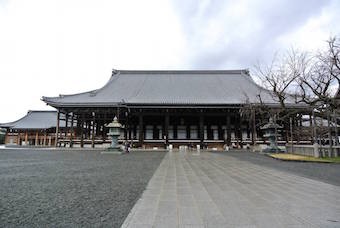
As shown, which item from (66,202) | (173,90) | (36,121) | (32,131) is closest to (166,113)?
(173,90)

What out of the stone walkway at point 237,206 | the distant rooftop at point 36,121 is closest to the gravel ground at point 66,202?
the stone walkway at point 237,206

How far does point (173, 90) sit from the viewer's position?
28.9 m

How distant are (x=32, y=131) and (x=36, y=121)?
128 inches

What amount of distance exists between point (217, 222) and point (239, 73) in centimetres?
3394

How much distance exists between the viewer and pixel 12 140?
38312 millimetres

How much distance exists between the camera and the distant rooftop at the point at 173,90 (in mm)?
24141

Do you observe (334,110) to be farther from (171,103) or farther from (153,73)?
(153,73)

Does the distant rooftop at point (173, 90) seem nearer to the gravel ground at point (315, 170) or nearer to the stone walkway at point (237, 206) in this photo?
the gravel ground at point (315, 170)

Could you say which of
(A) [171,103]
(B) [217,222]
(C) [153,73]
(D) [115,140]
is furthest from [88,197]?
(C) [153,73]

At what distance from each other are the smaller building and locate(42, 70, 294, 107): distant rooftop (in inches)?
537

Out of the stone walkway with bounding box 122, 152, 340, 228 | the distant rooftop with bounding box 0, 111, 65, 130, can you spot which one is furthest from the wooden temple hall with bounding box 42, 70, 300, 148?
the stone walkway with bounding box 122, 152, 340, 228

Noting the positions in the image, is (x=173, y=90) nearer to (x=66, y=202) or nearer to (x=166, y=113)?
(x=166, y=113)

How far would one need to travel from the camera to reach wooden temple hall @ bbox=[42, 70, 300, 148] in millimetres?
24109

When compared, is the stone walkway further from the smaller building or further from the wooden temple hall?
the smaller building
